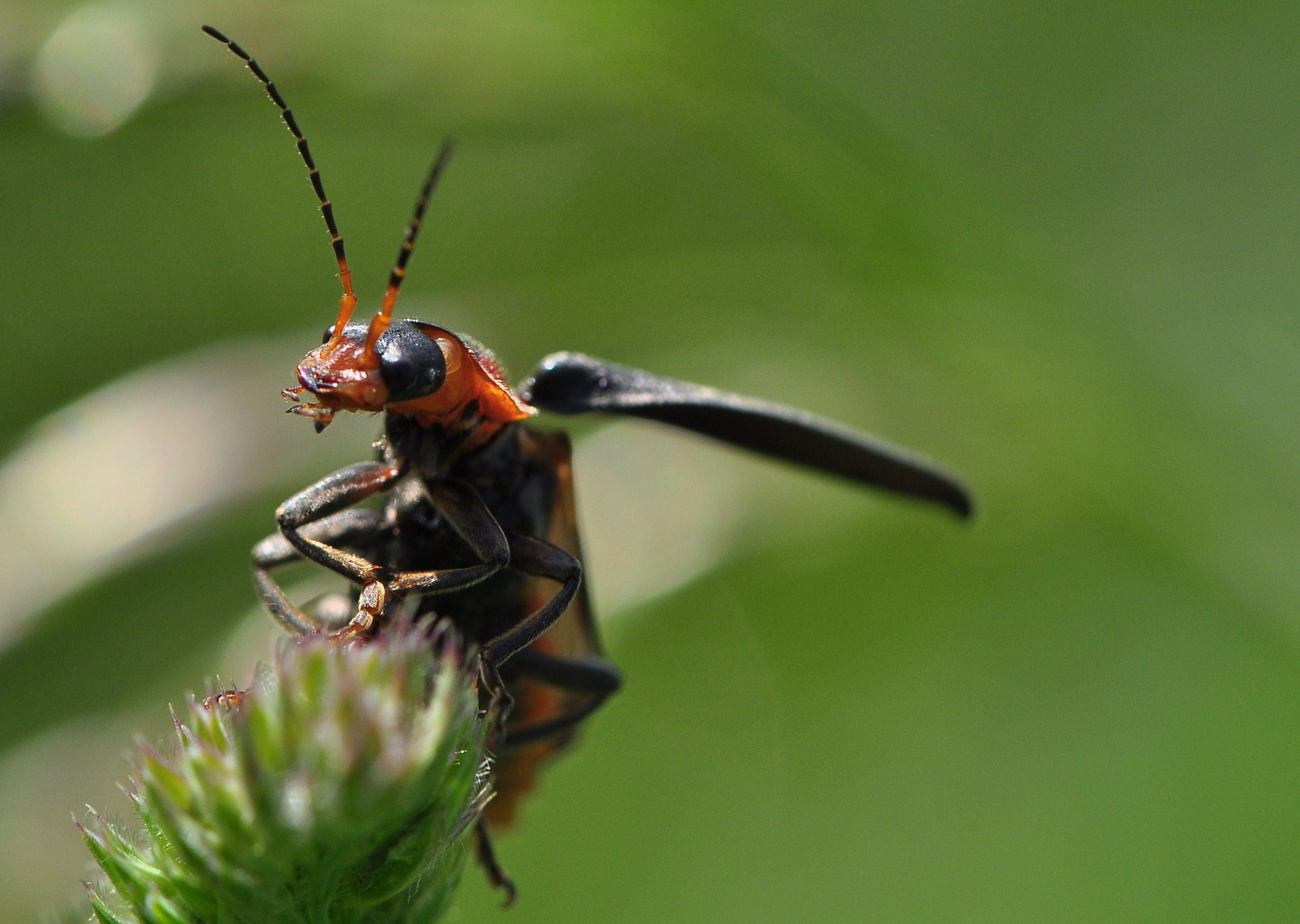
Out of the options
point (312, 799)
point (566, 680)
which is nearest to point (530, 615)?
point (566, 680)

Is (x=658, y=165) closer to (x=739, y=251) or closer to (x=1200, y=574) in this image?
(x=739, y=251)

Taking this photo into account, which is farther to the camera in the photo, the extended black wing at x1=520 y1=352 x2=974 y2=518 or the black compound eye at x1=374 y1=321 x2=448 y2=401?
the extended black wing at x1=520 y1=352 x2=974 y2=518

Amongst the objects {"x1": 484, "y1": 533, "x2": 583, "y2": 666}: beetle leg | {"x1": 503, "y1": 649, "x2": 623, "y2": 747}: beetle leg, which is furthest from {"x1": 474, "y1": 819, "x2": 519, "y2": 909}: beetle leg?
{"x1": 484, "y1": 533, "x2": 583, "y2": 666}: beetle leg

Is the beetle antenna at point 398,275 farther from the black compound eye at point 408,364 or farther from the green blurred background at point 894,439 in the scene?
the green blurred background at point 894,439

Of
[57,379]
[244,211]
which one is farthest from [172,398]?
[244,211]

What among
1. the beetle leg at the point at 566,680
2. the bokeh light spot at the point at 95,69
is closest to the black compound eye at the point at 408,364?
the beetle leg at the point at 566,680

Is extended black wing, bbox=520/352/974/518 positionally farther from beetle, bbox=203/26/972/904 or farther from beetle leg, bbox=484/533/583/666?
beetle leg, bbox=484/533/583/666
